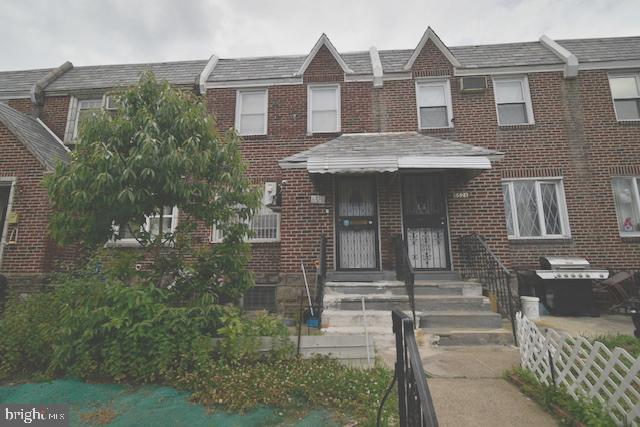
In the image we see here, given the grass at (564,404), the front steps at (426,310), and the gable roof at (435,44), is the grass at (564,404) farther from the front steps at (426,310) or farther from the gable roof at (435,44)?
the gable roof at (435,44)

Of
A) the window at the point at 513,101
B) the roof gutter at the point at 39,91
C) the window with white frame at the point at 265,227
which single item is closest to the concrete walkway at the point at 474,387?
the window with white frame at the point at 265,227

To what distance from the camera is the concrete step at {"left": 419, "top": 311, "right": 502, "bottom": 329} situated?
5590 millimetres

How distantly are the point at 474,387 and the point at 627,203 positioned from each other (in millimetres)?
8603

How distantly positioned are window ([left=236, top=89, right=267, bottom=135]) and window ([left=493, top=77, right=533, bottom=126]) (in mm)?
7151

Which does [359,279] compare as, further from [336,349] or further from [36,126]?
[36,126]

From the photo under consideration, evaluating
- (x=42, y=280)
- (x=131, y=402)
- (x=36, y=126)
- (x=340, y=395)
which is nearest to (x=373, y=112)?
(x=340, y=395)

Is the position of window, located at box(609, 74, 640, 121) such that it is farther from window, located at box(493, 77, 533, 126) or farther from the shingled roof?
window, located at box(493, 77, 533, 126)

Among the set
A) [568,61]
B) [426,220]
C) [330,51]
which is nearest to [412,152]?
[426,220]

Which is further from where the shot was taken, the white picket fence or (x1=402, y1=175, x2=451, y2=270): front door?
(x1=402, y1=175, x2=451, y2=270): front door

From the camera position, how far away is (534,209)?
8.55 meters

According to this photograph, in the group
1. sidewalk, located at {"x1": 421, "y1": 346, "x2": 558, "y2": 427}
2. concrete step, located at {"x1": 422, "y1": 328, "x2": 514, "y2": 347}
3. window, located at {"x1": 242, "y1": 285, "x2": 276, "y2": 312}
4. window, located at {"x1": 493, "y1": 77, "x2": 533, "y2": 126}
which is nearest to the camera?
sidewalk, located at {"x1": 421, "y1": 346, "x2": 558, "y2": 427}

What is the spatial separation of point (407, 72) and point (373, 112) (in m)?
1.64

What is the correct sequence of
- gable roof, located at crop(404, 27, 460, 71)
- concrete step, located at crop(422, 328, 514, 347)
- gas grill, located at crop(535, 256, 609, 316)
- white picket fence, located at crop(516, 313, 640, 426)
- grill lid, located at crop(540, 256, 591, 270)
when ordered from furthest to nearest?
gable roof, located at crop(404, 27, 460, 71) < grill lid, located at crop(540, 256, 591, 270) < gas grill, located at crop(535, 256, 609, 316) < concrete step, located at crop(422, 328, 514, 347) < white picket fence, located at crop(516, 313, 640, 426)

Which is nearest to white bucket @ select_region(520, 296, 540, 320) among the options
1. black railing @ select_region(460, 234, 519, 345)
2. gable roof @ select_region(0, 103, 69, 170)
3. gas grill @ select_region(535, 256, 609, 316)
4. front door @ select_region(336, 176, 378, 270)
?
black railing @ select_region(460, 234, 519, 345)
